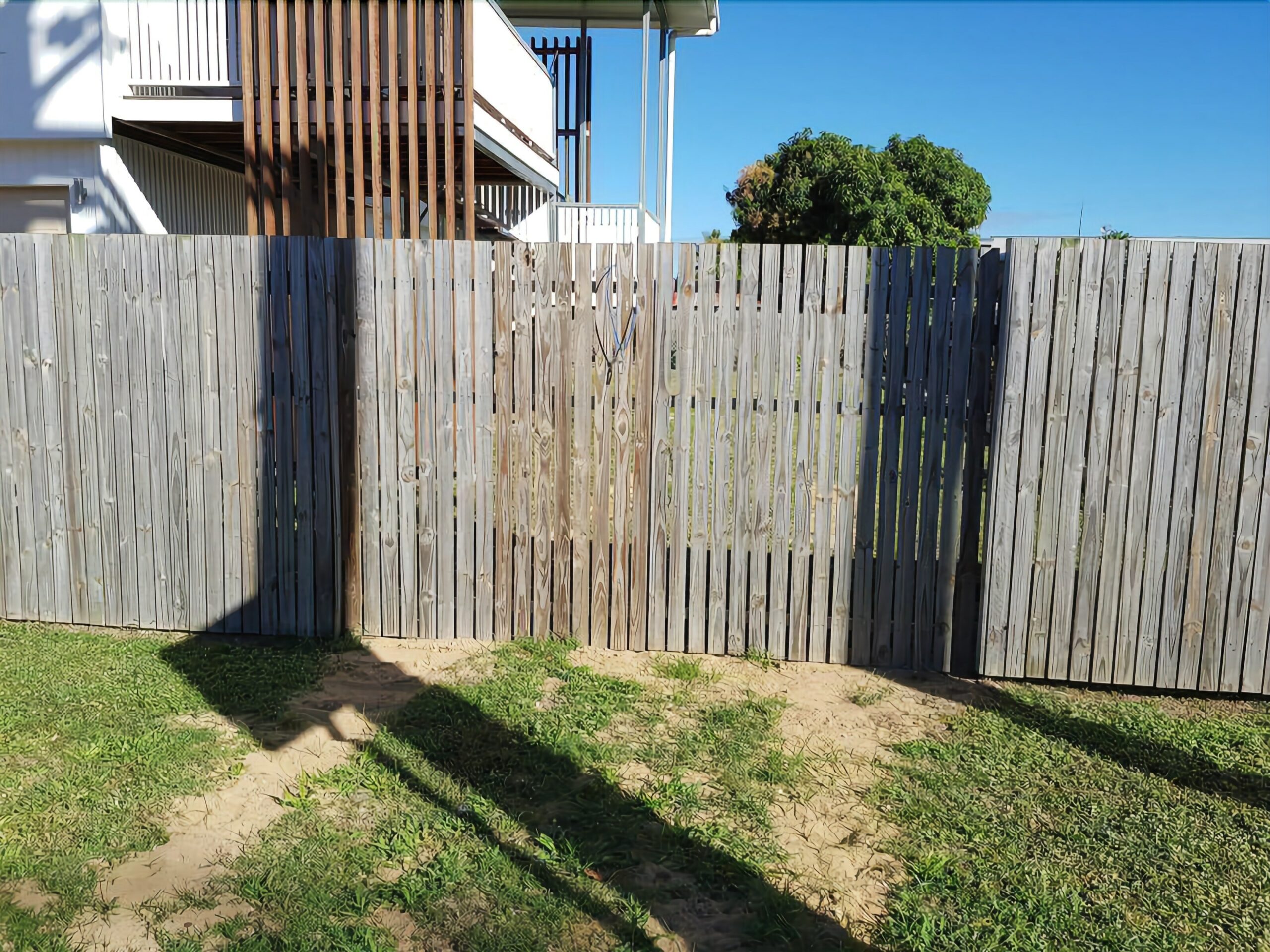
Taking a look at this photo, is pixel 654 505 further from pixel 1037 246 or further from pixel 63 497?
pixel 63 497

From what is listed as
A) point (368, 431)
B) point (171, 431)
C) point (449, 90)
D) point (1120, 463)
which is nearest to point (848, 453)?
point (1120, 463)

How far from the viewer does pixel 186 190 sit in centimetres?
1226

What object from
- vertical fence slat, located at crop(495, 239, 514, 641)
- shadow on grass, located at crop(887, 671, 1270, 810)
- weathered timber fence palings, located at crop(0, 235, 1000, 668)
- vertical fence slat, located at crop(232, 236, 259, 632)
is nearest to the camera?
shadow on grass, located at crop(887, 671, 1270, 810)

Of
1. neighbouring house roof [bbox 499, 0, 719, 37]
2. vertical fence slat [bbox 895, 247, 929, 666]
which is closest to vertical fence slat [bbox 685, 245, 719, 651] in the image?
vertical fence slat [bbox 895, 247, 929, 666]

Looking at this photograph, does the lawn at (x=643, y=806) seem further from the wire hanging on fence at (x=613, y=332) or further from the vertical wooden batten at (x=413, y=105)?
the vertical wooden batten at (x=413, y=105)

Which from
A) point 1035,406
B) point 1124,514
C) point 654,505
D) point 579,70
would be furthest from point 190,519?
point 579,70

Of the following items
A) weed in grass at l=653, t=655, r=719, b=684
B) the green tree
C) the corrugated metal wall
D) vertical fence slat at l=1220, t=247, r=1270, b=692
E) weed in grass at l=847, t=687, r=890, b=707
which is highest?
the green tree

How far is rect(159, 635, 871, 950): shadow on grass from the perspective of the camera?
3238mm

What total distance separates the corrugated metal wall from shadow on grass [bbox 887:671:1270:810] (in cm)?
860

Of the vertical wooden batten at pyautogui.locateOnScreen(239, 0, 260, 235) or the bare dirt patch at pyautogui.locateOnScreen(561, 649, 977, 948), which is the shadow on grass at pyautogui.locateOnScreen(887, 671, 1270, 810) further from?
the vertical wooden batten at pyautogui.locateOnScreen(239, 0, 260, 235)

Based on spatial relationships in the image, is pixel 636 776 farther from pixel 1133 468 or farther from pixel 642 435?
pixel 1133 468

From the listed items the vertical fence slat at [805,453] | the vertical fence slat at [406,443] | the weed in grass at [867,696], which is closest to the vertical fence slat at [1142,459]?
the weed in grass at [867,696]

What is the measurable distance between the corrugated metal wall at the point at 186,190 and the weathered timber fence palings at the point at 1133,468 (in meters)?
8.30

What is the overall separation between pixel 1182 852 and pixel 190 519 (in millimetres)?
4906
